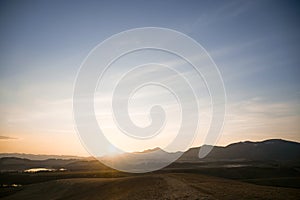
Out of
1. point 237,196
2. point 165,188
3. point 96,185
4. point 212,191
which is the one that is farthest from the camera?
point 96,185

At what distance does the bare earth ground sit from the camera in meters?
30.1

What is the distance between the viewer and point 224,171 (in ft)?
255

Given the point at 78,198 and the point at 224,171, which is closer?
the point at 78,198

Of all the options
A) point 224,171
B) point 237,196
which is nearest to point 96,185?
point 237,196

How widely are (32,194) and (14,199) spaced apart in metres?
4.24

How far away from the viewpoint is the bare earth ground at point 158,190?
30141 mm

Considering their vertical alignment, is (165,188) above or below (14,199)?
above

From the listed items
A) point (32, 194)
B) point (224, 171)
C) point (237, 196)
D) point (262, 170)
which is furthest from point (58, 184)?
point (262, 170)

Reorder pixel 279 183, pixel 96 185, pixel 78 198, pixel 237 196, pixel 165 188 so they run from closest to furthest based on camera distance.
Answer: pixel 237 196, pixel 165 188, pixel 78 198, pixel 96 185, pixel 279 183

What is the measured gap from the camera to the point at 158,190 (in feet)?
116

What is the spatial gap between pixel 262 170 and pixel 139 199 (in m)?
59.3

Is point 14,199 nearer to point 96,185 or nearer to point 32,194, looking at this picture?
point 32,194

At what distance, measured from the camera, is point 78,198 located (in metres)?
41.9

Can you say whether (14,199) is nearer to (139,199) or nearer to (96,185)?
(96,185)
